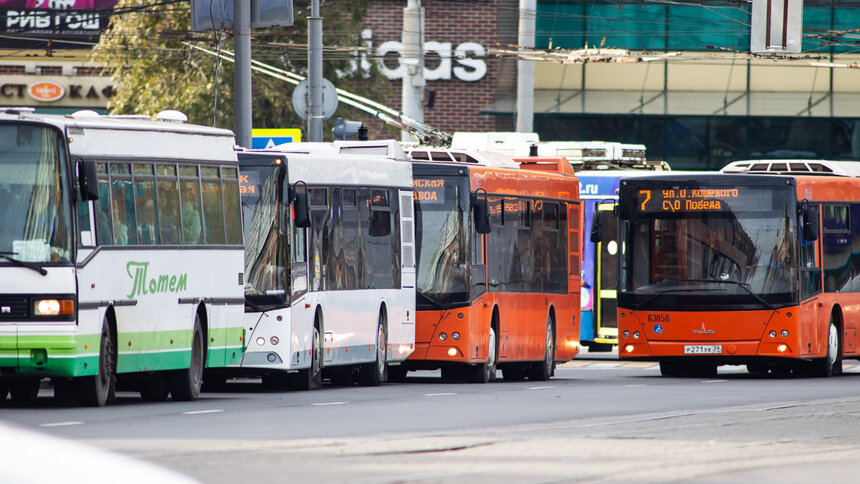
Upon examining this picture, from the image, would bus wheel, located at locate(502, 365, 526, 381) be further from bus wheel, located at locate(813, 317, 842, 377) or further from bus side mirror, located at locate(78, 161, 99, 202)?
bus side mirror, located at locate(78, 161, 99, 202)

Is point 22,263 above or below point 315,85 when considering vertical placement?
below

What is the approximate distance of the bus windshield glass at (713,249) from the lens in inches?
999

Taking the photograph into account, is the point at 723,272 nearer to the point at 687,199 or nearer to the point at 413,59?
the point at 687,199

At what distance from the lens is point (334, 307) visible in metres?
21.3

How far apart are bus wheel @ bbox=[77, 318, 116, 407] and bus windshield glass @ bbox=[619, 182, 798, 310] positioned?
36.4 ft

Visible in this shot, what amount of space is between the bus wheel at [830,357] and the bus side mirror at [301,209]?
30.4 feet

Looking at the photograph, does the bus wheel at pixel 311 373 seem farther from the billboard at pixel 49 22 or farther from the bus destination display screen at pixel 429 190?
the billboard at pixel 49 22

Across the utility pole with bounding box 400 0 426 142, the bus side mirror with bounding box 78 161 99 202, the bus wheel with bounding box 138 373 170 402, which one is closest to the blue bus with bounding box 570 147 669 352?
the utility pole with bounding box 400 0 426 142

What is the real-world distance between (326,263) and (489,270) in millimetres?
3403

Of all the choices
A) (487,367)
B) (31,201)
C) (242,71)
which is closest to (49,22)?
(242,71)

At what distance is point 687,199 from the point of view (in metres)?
25.8

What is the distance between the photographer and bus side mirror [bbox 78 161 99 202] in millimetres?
15328

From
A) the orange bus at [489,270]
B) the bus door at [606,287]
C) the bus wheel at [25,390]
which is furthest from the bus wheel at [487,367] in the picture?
the bus wheel at [25,390]

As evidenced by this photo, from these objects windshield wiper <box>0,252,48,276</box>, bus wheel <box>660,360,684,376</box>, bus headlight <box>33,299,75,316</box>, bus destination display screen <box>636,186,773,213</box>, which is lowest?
bus wheel <box>660,360,684,376</box>
